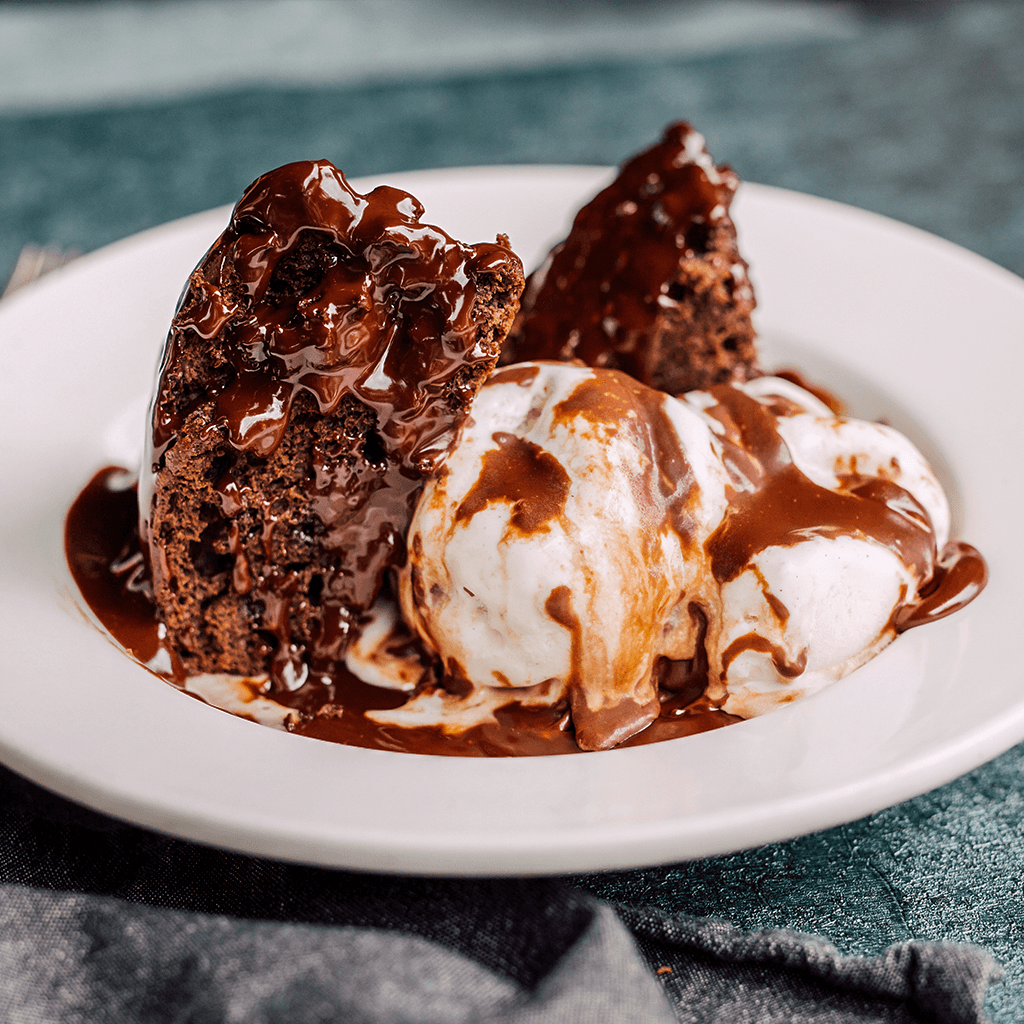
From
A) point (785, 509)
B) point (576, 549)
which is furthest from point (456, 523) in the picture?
point (785, 509)

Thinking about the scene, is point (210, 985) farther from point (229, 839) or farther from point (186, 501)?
point (186, 501)

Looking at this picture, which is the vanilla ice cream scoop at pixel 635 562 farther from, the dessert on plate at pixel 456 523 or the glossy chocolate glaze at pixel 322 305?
the glossy chocolate glaze at pixel 322 305

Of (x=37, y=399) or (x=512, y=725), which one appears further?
(x=37, y=399)

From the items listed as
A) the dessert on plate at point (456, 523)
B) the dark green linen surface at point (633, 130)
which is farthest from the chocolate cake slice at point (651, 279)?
the dark green linen surface at point (633, 130)

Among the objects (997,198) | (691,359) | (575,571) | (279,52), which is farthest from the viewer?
(279,52)

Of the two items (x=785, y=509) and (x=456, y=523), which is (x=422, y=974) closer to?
(x=456, y=523)

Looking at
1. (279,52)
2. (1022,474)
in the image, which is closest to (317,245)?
(1022,474)
